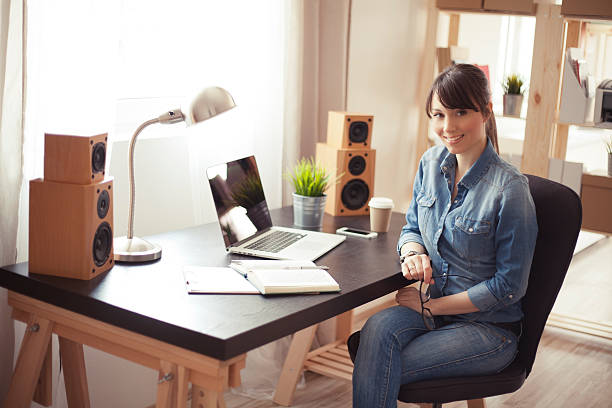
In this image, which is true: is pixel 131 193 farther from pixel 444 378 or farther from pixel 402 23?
pixel 402 23

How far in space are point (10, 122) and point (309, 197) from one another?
0.88 meters

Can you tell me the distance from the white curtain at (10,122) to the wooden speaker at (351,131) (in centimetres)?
107

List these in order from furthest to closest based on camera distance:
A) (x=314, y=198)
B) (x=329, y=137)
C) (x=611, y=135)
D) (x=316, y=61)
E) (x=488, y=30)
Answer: (x=488, y=30)
(x=611, y=135)
(x=316, y=61)
(x=329, y=137)
(x=314, y=198)

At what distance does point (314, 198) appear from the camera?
2.26 meters

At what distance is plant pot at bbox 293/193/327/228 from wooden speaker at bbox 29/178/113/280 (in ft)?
2.36

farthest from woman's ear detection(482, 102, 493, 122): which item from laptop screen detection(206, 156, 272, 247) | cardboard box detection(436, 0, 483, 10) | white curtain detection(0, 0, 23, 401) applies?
cardboard box detection(436, 0, 483, 10)

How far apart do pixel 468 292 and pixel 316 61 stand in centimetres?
141

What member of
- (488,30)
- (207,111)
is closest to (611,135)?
(488,30)

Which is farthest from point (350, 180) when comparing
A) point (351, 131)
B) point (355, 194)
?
point (351, 131)

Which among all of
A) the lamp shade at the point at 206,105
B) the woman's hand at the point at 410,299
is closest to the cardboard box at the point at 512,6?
the woman's hand at the point at 410,299

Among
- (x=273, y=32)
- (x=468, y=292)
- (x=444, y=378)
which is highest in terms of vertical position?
(x=273, y=32)

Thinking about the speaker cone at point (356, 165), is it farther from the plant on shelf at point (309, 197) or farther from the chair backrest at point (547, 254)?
the chair backrest at point (547, 254)

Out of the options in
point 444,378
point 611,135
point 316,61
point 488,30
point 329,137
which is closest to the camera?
point 444,378

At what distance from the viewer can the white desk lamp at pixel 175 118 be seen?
1.77 metres
